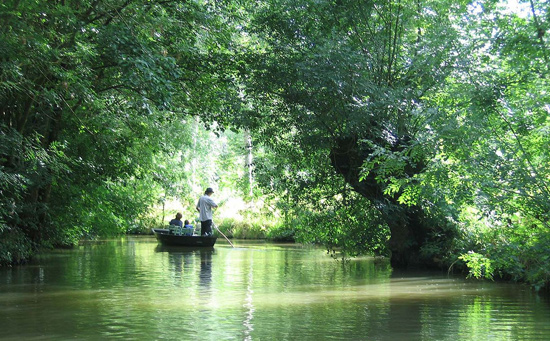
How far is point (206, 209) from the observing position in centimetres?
2294

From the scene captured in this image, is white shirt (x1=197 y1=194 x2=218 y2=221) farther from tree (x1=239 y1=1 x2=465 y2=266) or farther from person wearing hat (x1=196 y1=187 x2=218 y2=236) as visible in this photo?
tree (x1=239 y1=1 x2=465 y2=266)

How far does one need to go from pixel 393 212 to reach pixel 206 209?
33.2 ft

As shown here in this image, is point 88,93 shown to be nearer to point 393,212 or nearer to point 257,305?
point 257,305

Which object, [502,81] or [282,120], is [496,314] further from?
[282,120]

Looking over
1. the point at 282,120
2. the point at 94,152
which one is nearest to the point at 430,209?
the point at 282,120

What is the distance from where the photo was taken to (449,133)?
10.2 m

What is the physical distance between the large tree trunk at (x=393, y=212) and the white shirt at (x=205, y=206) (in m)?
8.55

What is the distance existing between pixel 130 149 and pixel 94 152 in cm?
183

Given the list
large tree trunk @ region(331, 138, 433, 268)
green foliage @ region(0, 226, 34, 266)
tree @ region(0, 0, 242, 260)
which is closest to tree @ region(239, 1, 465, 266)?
large tree trunk @ region(331, 138, 433, 268)

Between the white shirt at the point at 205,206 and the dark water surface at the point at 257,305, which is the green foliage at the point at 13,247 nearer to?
the dark water surface at the point at 257,305

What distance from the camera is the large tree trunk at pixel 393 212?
14305 mm

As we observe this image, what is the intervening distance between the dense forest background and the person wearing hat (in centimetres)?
344

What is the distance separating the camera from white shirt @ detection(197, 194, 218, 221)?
2261 centimetres

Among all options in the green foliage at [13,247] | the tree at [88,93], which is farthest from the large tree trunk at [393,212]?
the green foliage at [13,247]
